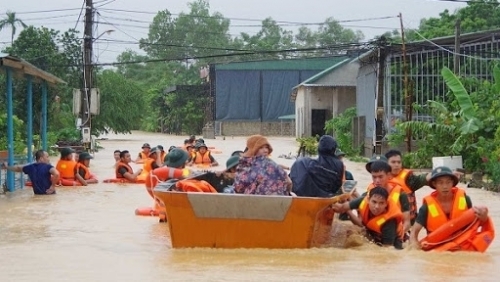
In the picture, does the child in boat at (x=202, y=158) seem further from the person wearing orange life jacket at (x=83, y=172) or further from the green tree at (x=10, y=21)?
the green tree at (x=10, y=21)

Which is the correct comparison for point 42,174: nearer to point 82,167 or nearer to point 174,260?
point 82,167

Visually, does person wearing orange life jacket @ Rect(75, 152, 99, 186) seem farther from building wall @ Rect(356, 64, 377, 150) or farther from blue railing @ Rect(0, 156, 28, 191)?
building wall @ Rect(356, 64, 377, 150)

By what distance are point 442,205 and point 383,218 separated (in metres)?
0.76

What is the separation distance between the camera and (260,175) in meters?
10.8

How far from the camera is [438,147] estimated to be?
2655 cm

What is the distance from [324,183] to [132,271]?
3061mm

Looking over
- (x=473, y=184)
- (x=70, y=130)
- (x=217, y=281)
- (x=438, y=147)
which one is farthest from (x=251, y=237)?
(x=70, y=130)

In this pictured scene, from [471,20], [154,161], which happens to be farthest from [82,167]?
[471,20]

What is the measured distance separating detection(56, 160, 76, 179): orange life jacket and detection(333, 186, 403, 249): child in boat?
38.6 ft

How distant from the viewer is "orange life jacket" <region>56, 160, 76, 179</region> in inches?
846

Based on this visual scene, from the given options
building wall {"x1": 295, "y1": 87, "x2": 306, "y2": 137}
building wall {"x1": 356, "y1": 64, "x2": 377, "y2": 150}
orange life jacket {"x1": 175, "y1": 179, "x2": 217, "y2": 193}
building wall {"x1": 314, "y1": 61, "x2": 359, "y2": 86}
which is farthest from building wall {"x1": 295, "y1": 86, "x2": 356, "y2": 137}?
orange life jacket {"x1": 175, "y1": 179, "x2": 217, "y2": 193}

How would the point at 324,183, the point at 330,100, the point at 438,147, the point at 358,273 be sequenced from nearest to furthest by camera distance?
1. the point at 358,273
2. the point at 324,183
3. the point at 438,147
4. the point at 330,100

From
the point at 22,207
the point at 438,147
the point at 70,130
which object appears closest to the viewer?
the point at 22,207

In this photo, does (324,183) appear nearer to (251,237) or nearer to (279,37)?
(251,237)
